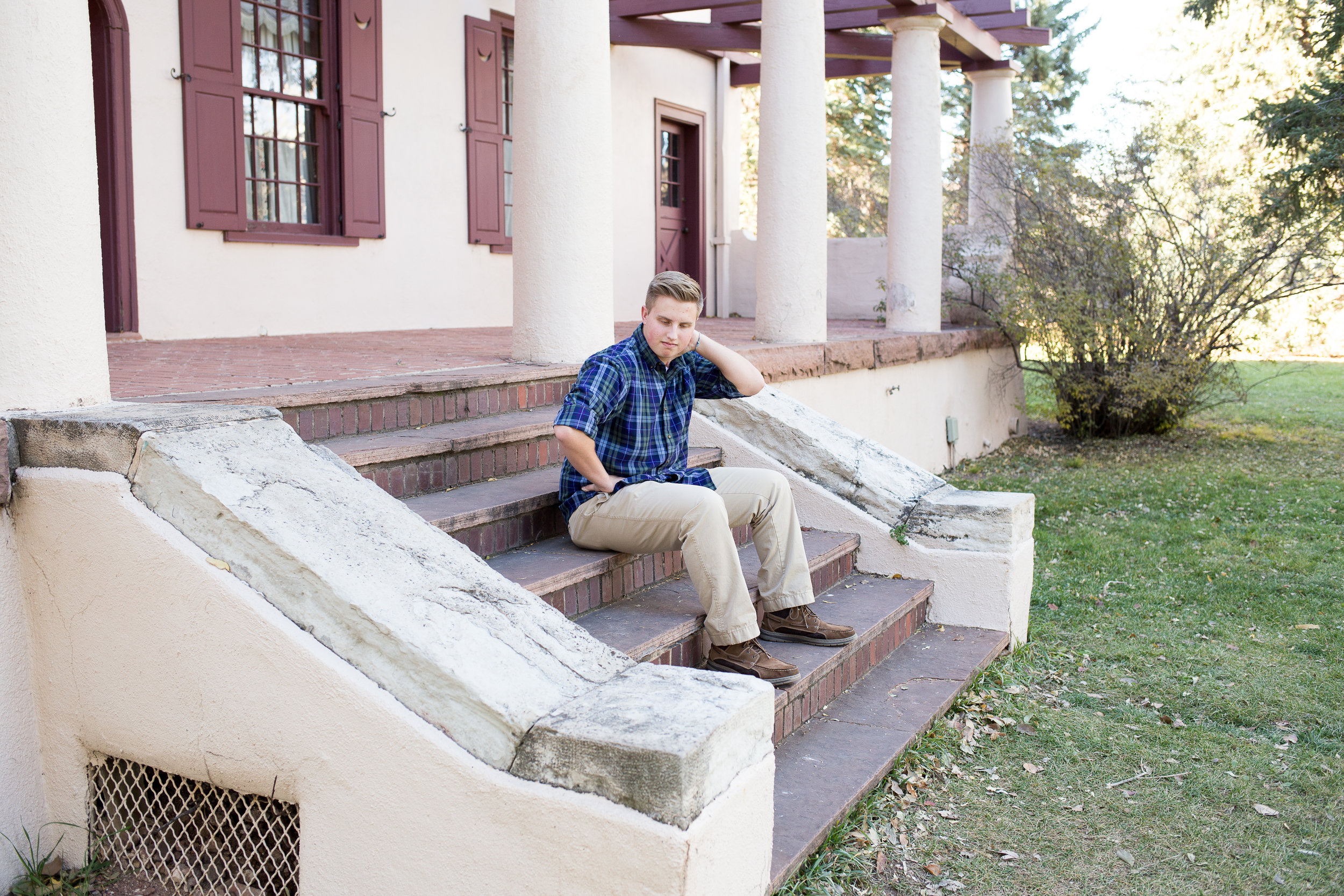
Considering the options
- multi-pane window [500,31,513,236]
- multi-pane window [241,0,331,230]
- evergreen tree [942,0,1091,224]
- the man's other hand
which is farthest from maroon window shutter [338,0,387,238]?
evergreen tree [942,0,1091,224]

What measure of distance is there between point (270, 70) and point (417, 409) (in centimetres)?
437

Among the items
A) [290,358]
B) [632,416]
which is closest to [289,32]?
[290,358]

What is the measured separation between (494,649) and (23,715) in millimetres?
1342

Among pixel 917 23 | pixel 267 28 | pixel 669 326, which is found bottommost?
pixel 669 326

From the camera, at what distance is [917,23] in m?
9.27

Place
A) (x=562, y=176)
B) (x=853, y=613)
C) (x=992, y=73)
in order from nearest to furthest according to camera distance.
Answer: (x=853, y=613), (x=562, y=176), (x=992, y=73)

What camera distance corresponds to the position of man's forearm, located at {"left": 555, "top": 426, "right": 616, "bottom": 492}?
3.39 metres

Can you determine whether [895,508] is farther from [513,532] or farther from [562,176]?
[562,176]

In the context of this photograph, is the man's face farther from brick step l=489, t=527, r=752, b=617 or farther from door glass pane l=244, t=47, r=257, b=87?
door glass pane l=244, t=47, r=257, b=87

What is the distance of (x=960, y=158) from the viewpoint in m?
12.3

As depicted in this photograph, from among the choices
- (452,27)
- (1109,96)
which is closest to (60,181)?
(452,27)

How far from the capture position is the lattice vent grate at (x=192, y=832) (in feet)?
8.87

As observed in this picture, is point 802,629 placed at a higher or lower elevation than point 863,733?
higher

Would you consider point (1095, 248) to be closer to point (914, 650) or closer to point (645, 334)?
point (914, 650)
